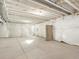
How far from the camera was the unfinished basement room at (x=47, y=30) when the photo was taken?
9.39 feet

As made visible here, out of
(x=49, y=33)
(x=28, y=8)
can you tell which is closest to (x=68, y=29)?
(x=49, y=33)

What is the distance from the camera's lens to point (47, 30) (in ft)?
20.9

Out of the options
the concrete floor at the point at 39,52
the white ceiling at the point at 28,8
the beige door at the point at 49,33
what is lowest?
the concrete floor at the point at 39,52

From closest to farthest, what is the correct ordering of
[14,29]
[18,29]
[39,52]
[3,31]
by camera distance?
[39,52] → [3,31] → [14,29] → [18,29]

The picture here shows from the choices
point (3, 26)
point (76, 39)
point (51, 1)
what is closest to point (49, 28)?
point (76, 39)

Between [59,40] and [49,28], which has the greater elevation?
[49,28]

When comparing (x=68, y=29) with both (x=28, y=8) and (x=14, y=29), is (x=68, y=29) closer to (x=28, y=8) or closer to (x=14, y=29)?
(x=28, y=8)

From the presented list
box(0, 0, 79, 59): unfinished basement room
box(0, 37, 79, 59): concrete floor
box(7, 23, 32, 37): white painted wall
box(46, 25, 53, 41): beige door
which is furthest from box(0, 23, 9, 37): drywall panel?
box(46, 25, 53, 41): beige door

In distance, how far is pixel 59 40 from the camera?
5.80 metres

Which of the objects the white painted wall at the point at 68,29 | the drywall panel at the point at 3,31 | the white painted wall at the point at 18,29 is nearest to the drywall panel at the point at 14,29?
the white painted wall at the point at 18,29

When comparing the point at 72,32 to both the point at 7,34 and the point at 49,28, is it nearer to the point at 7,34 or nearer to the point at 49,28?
the point at 49,28

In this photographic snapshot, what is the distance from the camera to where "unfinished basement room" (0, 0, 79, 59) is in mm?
2861

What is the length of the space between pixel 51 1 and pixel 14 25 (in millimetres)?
8021

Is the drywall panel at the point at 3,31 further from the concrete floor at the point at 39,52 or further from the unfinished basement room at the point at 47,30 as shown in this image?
the concrete floor at the point at 39,52
